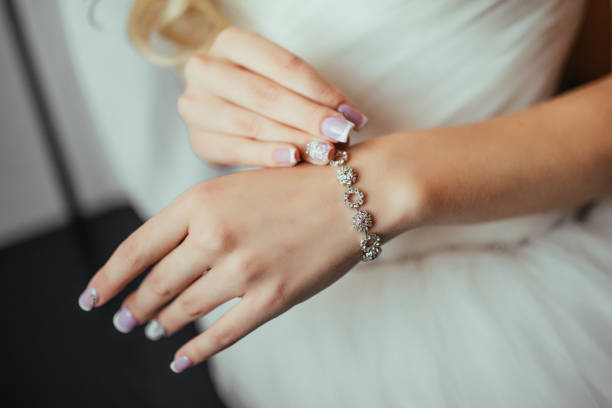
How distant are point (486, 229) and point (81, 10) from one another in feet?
2.86

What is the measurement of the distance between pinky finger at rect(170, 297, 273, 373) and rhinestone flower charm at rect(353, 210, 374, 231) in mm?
169

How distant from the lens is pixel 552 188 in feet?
2.16

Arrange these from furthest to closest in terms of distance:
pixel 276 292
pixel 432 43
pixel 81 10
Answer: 1. pixel 81 10
2. pixel 432 43
3. pixel 276 292

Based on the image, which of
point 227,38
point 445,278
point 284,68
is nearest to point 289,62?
point 284,68

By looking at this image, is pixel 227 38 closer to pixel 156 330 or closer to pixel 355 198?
pixel 355 198

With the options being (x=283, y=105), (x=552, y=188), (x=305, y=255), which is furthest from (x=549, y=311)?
(x=283, y=105)

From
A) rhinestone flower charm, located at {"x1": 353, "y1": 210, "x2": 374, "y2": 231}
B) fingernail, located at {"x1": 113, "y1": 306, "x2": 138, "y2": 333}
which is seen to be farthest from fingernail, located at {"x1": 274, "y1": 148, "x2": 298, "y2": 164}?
fingernail, located at {"x1": 113, "y1": 306, "x2": 138, "y2": 333}

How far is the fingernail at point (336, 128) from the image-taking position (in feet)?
1.82

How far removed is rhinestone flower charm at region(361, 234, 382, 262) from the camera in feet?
1.91

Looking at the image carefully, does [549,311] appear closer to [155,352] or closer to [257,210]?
[257,210]

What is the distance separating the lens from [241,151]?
0.62m

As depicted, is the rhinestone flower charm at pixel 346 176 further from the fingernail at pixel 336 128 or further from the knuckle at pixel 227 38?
the knuckle at pixel 227 38

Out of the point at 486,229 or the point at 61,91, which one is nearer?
the point at 486,229

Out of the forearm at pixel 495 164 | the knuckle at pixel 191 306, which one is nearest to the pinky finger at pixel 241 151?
the forearm at pixel 495 164
